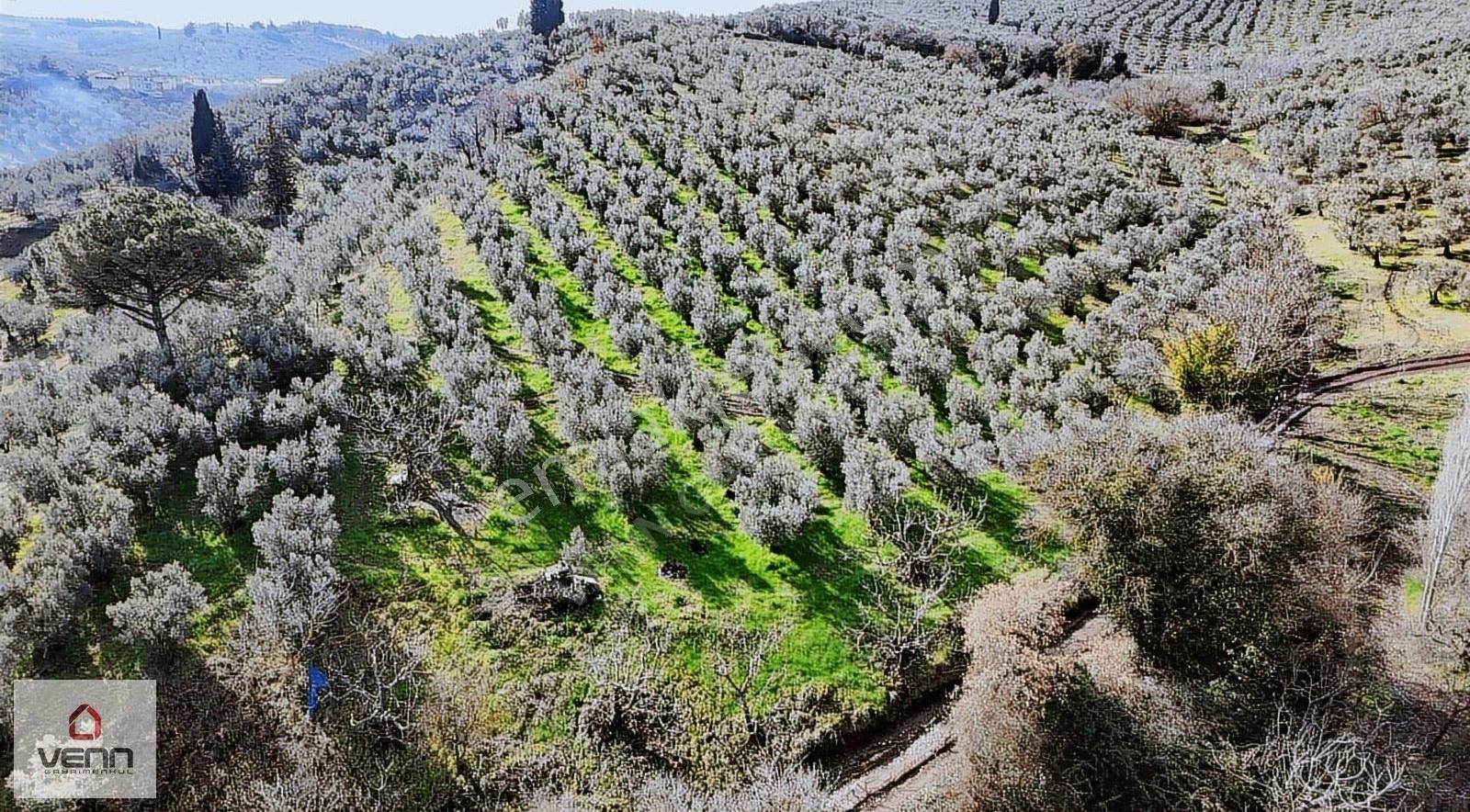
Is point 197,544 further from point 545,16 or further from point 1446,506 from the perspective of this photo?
point 545,16

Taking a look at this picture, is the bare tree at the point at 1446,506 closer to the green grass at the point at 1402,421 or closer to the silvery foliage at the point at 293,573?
the green grass at the point at 1402,421

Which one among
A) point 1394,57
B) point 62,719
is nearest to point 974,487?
point 62,719

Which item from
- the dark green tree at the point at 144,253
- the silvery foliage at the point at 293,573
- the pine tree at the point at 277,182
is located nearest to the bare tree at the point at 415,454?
the silvery foliage at the point at 293,573

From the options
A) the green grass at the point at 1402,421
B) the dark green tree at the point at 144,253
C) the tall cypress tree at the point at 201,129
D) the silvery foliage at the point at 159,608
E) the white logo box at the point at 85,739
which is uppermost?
the tall cypress tree at the point at 201,129

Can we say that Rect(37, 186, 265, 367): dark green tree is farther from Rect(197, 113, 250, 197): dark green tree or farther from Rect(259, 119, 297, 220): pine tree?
Rect(197, 113, 250, 197): dark green tree

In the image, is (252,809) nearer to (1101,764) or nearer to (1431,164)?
(1101,764)
